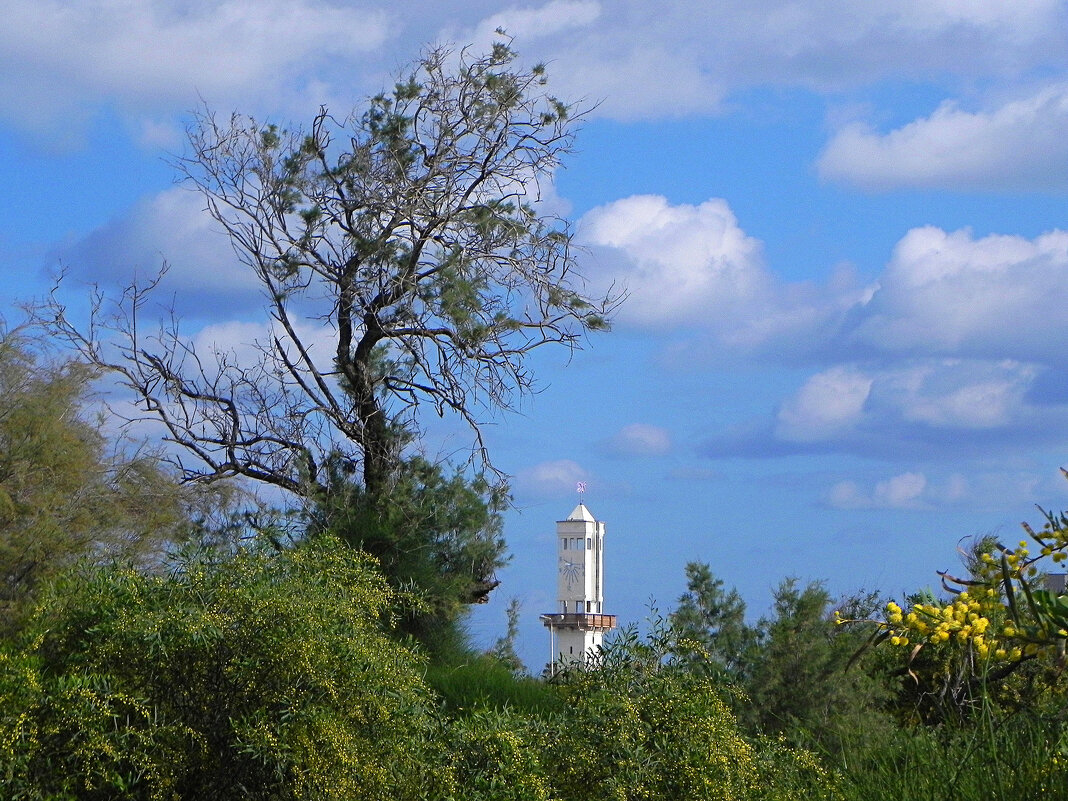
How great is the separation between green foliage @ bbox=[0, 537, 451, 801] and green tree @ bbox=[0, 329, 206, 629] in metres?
8.73

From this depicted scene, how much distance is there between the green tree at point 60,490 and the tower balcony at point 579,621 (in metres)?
4.35

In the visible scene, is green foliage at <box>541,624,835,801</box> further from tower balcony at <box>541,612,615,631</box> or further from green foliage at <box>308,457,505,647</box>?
tower balcony at <box>541,612,615,631</box>

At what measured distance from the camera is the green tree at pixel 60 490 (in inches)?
615

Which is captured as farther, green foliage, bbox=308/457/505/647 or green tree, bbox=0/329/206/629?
green tree, bbox=0/329/206/629

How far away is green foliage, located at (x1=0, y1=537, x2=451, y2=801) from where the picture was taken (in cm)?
503

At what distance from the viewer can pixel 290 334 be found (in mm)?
12008

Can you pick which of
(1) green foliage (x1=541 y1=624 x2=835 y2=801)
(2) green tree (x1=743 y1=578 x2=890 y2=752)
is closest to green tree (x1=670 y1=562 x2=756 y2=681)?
(2) green tree (x1=743 y1=578 x2=890 y2=752)

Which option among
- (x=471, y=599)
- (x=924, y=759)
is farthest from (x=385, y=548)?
(x=924, y=759)

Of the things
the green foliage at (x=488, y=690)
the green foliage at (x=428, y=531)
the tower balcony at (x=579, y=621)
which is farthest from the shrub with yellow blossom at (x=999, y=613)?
the tower balcony at (x=579, y=621)

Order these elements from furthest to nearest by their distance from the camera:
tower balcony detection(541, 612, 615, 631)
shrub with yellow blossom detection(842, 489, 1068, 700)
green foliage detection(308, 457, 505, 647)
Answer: tower balcony detection(541, 612, 615, 631) → green foliage detection(308, 457, 505, 647) → shrub with yellow blossom detection(842, 489, 1068, 700)

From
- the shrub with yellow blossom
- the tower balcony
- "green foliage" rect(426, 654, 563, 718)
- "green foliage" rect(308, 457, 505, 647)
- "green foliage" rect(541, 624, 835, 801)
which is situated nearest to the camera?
the shrub with yellow blossom

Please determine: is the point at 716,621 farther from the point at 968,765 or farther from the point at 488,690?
the point at 968,765

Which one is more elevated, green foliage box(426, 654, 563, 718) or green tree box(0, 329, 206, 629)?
green tree box(0, 329, 206, 629)

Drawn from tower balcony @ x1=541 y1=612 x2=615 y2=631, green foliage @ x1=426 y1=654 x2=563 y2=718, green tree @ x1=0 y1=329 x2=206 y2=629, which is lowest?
green foliage @ x1=426 y1=654 x2=563 y2=718
